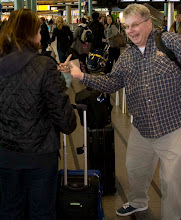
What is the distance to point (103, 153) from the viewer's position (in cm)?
410

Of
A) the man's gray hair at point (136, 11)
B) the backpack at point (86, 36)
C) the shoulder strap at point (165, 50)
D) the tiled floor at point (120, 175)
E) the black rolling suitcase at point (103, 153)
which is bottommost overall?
the tiled floor at point (120, 175)

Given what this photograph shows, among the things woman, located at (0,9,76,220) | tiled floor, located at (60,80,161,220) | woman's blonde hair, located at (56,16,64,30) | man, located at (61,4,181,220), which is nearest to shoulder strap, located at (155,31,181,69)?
man, located at (61,4,181,220)

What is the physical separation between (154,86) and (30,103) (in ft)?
3.35

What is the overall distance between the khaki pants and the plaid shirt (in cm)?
10

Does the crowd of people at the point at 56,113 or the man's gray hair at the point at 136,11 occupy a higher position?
the man's gray hair at the point at 136,11

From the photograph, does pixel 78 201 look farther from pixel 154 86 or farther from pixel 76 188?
pixel 154 86

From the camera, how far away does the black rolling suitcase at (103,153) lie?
13.3 ft

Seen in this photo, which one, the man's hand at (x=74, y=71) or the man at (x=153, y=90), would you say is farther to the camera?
the man's hand at (x=74, y=71)

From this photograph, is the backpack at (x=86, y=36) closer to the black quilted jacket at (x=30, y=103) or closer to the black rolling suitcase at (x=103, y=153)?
the black rolling suitcase at (x=103, y=153)

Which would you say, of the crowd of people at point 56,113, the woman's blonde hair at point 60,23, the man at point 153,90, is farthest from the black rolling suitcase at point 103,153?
the woman's blonde hair at point 60,23

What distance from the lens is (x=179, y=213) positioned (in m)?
3.27

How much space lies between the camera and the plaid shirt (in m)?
3.02

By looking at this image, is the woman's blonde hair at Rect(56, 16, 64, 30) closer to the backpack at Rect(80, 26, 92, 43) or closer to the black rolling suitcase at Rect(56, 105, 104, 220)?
the backpack at Rect(80, 26, 92, 43)

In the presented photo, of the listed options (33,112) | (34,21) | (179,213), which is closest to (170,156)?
(179,213)
